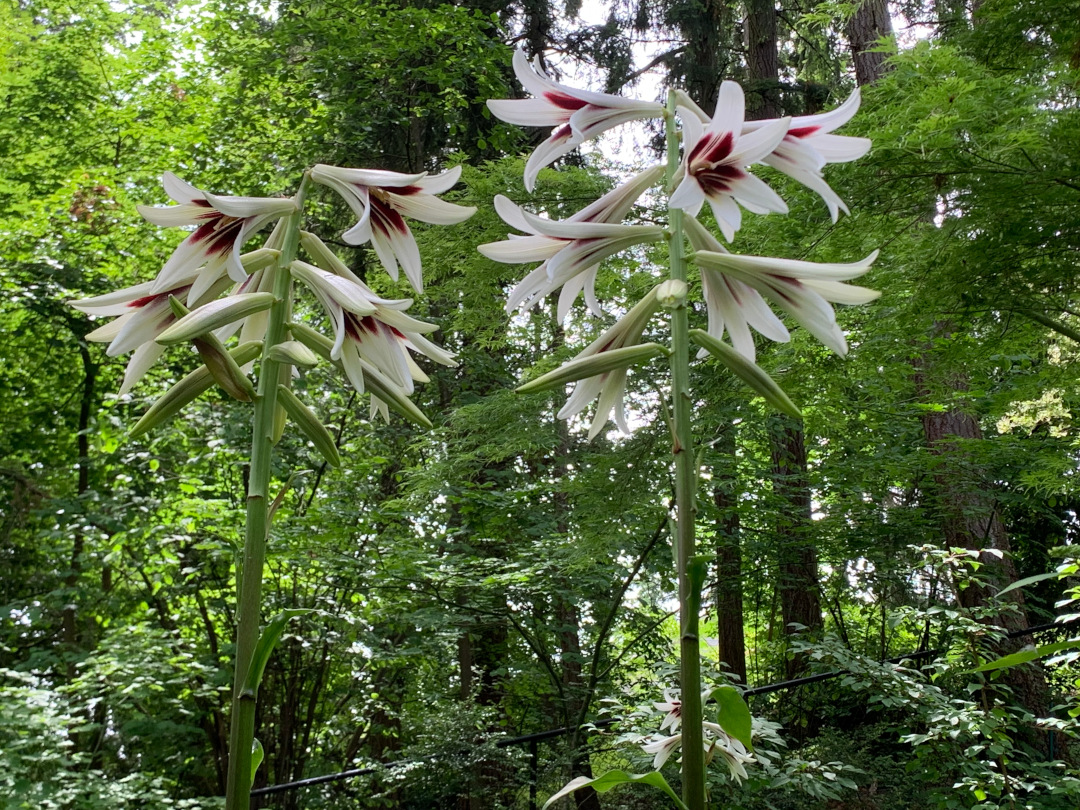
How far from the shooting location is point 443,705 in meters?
4.79

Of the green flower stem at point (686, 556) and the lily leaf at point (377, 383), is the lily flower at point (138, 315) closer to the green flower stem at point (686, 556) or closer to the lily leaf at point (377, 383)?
the lily leaf at point (377, 383)

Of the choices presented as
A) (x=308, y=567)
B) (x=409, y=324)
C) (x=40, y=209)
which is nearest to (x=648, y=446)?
(x=308, y=567)

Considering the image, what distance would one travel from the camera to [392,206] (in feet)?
2.84

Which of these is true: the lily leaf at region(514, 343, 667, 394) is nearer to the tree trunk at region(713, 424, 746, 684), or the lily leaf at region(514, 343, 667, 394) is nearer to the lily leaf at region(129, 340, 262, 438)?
the lily leaf at region(129, 340, 262, 438)

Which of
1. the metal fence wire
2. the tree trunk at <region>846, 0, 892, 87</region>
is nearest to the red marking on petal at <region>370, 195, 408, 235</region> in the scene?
the metal fence wire

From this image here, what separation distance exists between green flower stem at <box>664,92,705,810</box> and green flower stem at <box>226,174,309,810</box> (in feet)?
1.07

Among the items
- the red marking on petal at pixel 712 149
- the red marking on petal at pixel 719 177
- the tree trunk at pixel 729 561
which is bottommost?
the tree trunk at pixel 729 561

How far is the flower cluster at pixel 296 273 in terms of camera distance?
30.5 inches

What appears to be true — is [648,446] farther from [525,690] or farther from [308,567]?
[525,690]

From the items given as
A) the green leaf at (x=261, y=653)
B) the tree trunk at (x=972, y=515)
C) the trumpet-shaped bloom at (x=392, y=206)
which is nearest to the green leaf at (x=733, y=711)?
the green leaf at (x=261, y=653)

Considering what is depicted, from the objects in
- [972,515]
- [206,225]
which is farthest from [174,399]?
[972,515]

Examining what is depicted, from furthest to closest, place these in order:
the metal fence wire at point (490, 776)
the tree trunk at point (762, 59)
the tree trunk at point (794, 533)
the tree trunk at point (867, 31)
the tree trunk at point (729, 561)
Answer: the tree trunk at point (762, 59)
the tree trunk at point (867, 31)
the tree trunk at point (794, 533)
the tree trunk at point (729, 561)
the metal fence wire at point (490, 776)

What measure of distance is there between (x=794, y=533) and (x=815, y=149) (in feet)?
18.8

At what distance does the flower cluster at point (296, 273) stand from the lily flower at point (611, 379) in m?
0.13
